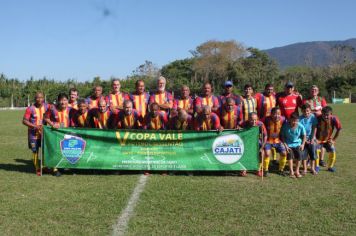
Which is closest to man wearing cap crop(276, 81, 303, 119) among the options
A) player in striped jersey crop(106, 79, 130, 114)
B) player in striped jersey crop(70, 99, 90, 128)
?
player in striped jersey crop(106, 79, 130, 114)

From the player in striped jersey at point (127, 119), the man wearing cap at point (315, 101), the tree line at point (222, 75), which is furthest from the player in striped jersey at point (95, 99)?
the tree line at point (222, 75)

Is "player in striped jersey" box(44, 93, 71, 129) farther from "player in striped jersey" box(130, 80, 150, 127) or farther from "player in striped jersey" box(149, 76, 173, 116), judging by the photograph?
"player in striped jersey" box(149, 76, 173, 116)

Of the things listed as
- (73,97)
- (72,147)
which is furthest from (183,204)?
(73,97)

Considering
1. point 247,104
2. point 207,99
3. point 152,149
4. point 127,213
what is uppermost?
point 207,99

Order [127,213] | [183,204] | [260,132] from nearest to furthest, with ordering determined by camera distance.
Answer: [127,213] → [183,204] → [260,132]

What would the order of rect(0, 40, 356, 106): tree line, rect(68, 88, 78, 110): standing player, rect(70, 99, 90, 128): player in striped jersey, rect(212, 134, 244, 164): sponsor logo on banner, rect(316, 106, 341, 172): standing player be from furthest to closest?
rect(0, 40, 356, 106): tree line, rect(68, 88, 78, 110): standing player, rect(316, 106, 341, 172): standing player, rect(70, 99, 90, 128): player in striped jersey, rect(212, 134, 244, 164): sponsor logo on banner

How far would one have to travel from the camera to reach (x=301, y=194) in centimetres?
659

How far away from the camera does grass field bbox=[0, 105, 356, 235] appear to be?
16.3ft

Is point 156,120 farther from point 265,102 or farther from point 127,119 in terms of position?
point 265,102

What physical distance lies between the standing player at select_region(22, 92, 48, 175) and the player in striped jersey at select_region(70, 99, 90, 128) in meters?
0.61

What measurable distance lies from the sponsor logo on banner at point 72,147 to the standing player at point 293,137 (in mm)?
4163

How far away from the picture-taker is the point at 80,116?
8727 mm

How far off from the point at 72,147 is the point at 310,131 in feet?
16.6

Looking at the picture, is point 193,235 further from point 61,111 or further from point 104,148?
point 61,111
